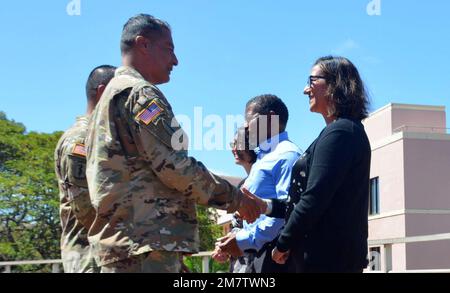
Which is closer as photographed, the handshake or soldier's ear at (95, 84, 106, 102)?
the handshake

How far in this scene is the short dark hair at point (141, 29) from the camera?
9.91 ft

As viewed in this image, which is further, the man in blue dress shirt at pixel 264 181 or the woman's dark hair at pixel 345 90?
the man in blue dress shirt at pixel 264 181

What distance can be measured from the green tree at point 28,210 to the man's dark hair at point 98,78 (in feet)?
81.5

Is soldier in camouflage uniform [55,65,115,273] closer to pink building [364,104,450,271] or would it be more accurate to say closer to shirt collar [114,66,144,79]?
shirt collar [114,66,144,79]

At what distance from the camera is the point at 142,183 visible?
2729mm

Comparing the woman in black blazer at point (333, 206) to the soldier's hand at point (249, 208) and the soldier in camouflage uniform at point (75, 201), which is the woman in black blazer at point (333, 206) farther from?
the soldier in camouflage uniform at point (75, 201)

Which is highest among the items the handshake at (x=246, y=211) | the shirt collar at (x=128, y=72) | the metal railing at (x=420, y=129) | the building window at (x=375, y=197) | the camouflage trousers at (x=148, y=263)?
the metal railing at (x=420, y=129)

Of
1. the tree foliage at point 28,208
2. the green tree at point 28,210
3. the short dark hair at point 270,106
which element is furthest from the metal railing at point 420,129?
the short dark hair at point 270,106

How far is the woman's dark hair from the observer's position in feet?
10.8

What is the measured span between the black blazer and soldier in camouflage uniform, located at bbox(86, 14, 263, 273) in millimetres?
453

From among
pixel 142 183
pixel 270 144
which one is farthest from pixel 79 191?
pixel 270 144

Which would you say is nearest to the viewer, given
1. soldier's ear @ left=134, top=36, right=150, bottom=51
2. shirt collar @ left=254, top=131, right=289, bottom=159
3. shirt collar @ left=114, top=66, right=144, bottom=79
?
shirt collar @ left=114, top=66, right=144, bottom=79

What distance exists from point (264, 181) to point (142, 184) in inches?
44.9

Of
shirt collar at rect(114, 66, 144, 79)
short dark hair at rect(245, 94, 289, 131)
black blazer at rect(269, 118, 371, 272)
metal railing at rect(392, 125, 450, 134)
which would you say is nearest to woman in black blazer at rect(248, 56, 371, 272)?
black blazer at rect(269, 118, 371, 272)
